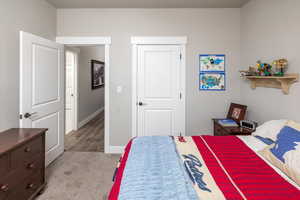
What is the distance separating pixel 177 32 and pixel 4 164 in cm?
310

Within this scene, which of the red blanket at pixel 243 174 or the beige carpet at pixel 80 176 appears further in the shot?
the beige carpet at pixel 80 176

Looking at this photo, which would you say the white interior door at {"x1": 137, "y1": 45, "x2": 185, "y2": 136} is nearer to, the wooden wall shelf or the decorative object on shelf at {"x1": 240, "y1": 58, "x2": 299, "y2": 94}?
the decorative object on shelf at {"x1": 240, "y1": 58, "x2": 299, "y2": 94}

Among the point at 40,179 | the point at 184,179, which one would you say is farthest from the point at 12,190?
the point at 184,179

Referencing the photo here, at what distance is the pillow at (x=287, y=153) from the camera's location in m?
1.43

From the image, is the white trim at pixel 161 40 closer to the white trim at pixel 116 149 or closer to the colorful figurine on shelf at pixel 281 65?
the colorful figurine on shelf at pixel 281 65

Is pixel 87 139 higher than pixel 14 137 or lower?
lower

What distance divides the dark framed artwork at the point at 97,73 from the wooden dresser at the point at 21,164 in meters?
4.44

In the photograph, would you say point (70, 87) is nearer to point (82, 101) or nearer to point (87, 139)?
point (82, 101)

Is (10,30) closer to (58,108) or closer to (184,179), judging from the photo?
(58,108)

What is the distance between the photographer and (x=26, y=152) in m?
2.09

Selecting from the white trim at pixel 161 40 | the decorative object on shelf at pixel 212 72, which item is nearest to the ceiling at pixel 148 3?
the white trim at pixel 161 40

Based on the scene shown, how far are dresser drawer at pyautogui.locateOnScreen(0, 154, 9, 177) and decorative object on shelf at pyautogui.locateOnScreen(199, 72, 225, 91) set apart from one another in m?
2.99

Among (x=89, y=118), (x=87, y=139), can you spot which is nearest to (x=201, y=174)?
(x=87, y=139)

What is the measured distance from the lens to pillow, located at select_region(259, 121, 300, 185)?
1.43 m
